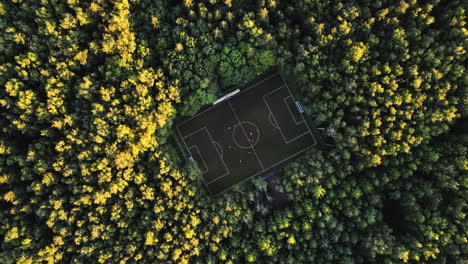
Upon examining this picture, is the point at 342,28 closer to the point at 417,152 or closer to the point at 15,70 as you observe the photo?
the point at 417,152

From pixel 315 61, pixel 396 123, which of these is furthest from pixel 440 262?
pixel 315 61

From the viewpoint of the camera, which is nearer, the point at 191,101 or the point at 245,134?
the point at 191,101

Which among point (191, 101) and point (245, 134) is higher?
point (191, 101)

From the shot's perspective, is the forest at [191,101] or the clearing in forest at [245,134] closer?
the forest at [191,101]

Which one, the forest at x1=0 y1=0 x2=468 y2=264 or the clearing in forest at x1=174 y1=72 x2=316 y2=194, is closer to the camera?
the forest at x1=0 y1=0 x2=468 y2=264
